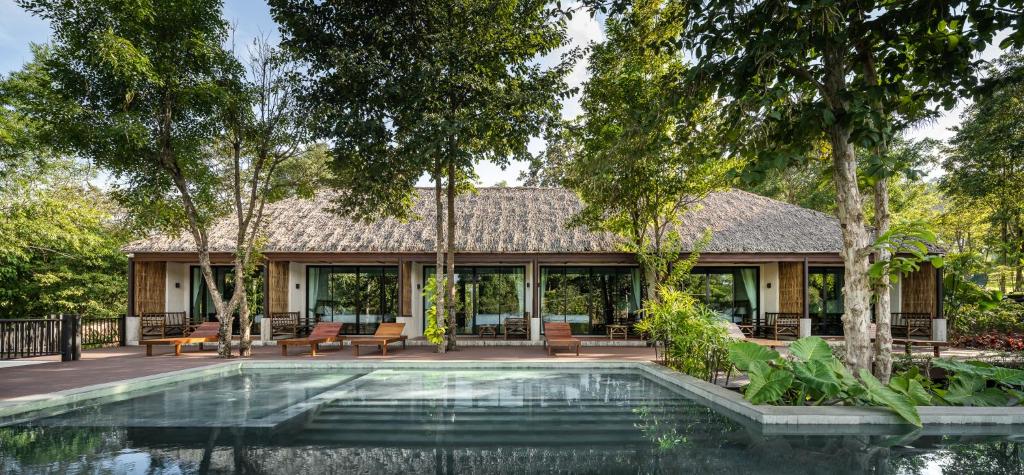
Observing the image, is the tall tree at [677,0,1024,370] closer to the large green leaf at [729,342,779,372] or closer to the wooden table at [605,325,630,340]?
the large green leaf at [729,342,779,372]

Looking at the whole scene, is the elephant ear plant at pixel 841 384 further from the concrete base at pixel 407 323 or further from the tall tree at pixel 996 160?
the concrete base at pixel 407 323

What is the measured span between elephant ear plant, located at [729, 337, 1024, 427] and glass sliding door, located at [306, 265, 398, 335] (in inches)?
452

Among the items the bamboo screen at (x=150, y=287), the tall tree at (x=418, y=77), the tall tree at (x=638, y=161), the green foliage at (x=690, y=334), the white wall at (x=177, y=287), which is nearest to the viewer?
the green foliage at (x=690, y=334)

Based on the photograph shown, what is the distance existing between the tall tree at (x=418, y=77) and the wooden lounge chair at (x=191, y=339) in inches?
173

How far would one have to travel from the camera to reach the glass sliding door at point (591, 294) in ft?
52.0

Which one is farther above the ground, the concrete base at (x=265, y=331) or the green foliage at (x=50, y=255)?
the green foliage at (x=50, y=255)

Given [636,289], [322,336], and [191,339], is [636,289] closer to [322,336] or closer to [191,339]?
[322,336]

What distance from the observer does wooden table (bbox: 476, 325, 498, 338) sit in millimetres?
15070

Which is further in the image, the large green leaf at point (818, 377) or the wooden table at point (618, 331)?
the wooden table at point (618, 331)

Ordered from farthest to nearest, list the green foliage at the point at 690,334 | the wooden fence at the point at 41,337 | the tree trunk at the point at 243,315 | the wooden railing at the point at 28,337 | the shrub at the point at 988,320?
the shrub at the point at 988,320, the tree trunk at the point at 243,315, the wooden railing at the point at 28,337, the wooden fence at the point at 41,337, the green foliage at the point at 690,334

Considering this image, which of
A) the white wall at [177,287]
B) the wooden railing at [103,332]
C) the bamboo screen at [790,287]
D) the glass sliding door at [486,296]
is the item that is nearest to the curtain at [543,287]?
the glass sliding door at [486,296]

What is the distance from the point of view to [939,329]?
1413 cm

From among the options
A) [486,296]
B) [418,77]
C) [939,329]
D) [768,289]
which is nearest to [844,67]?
[418,77]

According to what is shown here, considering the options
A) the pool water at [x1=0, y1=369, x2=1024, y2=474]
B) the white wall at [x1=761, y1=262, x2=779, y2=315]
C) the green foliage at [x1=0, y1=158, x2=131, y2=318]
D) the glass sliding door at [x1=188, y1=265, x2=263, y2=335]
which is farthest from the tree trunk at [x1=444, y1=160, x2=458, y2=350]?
the green foliage at [x1=0, y1=158, x2=131, y2=318]
